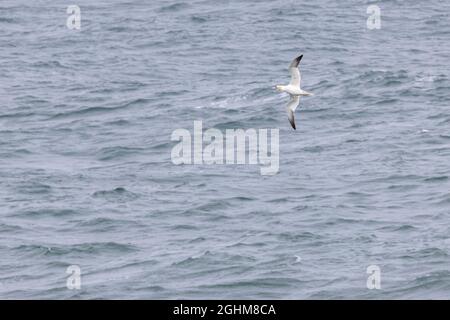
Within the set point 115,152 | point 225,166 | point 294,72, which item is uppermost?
point 294,72

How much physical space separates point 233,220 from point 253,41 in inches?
1327

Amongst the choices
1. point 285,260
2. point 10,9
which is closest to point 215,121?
point 285,260

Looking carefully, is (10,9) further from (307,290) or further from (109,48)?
(307,290)

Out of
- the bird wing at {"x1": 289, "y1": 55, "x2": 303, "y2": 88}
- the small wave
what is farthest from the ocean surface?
the bird wing at {"x1": 289, "y1": 55, "x2": 303, "y2": 88}

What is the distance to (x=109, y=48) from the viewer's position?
8900cm

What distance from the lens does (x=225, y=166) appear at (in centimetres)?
6244

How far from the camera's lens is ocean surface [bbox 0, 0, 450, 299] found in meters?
50.2

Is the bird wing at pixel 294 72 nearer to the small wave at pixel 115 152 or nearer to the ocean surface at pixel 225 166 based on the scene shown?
the ocean surface at pixel 225 166

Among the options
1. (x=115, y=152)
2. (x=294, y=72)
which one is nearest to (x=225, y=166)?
(x=115, y=152)

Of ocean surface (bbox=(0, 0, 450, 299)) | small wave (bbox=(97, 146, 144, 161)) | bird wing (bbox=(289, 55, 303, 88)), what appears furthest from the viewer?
small wave (bbox=(97, 146, 144, 161))

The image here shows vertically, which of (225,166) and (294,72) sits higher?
(294,72)

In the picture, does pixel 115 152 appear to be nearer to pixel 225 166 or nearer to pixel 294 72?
pixel 225 166

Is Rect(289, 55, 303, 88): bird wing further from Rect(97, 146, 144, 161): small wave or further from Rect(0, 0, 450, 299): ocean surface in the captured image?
Rect(97, 146, 144, 161): small wave

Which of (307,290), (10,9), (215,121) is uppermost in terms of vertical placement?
(10,9)
